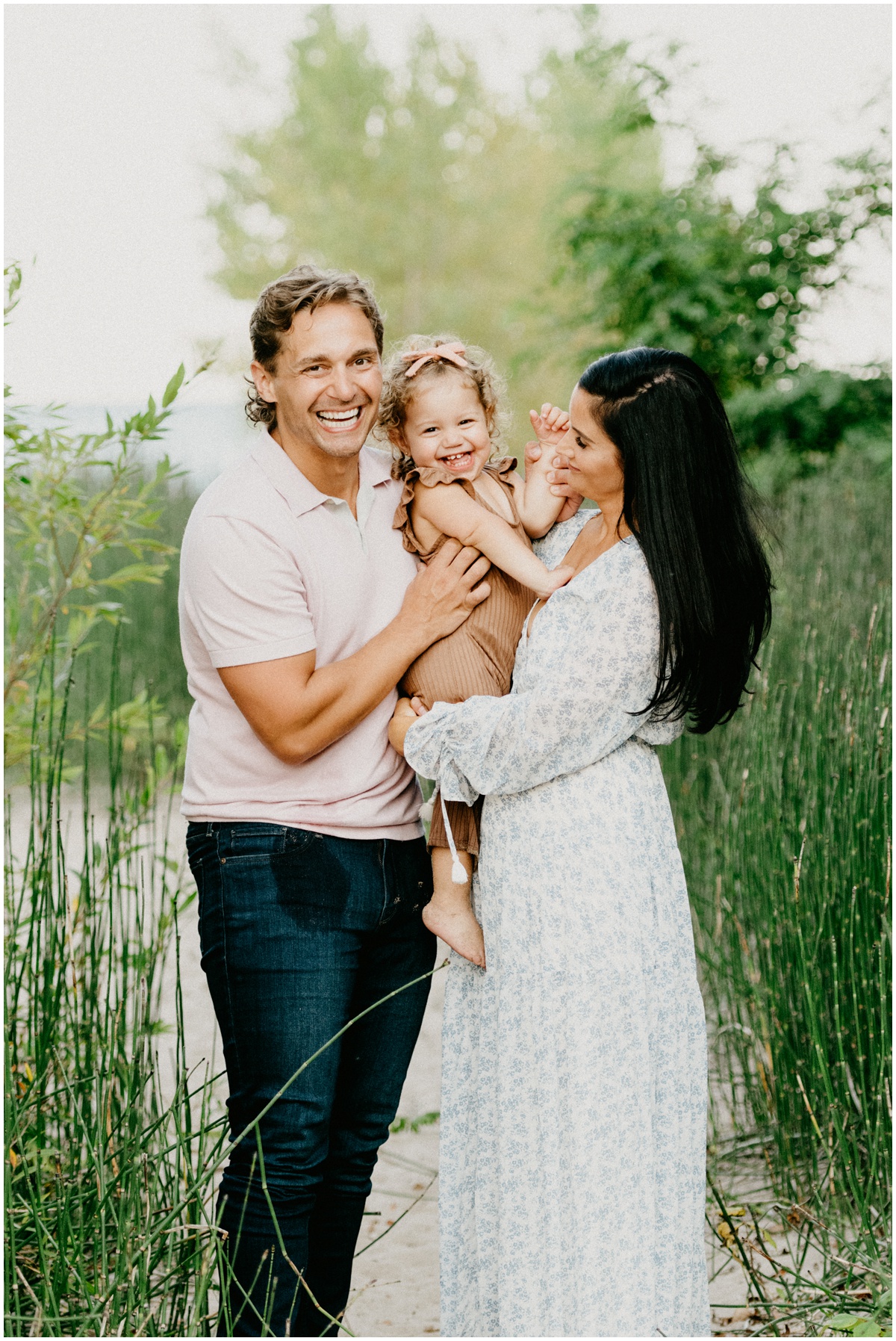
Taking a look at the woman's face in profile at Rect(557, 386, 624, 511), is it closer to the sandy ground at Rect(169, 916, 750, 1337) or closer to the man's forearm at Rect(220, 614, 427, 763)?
the man's forearm at Rect(220, 614, 427, 763)

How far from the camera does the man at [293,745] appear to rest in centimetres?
160

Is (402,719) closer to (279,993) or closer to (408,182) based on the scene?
(279,993)

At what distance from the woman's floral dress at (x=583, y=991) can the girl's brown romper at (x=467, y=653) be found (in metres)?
0.06

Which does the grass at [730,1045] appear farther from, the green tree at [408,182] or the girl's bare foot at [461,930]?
the green tree at [408,182]

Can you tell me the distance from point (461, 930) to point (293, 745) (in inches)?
14.6

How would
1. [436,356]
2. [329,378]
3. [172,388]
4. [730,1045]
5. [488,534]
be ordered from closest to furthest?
[329,378] → [488,534] → [436,356] → [172,388] → [730,1045]

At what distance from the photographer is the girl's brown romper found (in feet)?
5.71

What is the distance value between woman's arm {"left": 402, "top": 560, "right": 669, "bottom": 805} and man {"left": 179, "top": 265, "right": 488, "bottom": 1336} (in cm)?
12

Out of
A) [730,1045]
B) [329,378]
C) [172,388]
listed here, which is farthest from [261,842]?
[730,1045]

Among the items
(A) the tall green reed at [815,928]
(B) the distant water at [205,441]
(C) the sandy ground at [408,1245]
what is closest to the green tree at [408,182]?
(B) the distant water at [205,441]

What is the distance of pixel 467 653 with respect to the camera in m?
1.75

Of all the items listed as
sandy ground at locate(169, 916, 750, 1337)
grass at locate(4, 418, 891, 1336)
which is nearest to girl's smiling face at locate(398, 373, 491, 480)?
grass at locate(4, 418, 891, 1336)

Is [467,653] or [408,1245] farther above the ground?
[467,653]

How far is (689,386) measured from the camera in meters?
1.59
